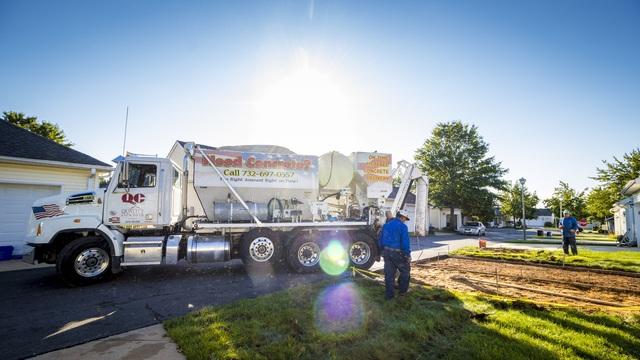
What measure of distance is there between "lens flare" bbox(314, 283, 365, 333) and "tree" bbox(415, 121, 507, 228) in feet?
118

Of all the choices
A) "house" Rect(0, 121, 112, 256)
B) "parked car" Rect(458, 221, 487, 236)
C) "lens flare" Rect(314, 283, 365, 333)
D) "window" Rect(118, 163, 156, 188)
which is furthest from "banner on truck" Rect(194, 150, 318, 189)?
"parked car" Rect(458, 221, 487, 236)

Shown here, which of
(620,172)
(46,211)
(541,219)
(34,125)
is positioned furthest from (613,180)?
(541,219)

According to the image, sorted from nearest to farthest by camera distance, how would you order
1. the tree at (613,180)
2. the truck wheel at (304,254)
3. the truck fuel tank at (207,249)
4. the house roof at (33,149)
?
the truck fuel tank at (207,249) → the truck wheel at (304,254) → the house roof at (33,149) → the tree at (613,180)

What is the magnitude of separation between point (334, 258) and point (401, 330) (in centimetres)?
506

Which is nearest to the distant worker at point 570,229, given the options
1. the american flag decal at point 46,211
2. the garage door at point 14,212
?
the american flag decal at point 46,211

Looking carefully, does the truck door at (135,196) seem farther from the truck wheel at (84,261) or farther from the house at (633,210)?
the house at (633,210)

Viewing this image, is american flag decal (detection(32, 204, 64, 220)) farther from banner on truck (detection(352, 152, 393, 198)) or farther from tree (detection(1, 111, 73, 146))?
tree (detection(1, 111, 73, 146))

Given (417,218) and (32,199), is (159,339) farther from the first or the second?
(32,199)

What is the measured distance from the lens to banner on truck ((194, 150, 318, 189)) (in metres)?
8.89

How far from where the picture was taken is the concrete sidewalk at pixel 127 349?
3.58 meters

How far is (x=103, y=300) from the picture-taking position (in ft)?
20.1

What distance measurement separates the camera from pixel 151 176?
8320 millimetres

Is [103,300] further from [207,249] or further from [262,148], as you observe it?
[262,148]

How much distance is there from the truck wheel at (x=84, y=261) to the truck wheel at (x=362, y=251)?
258 inches
